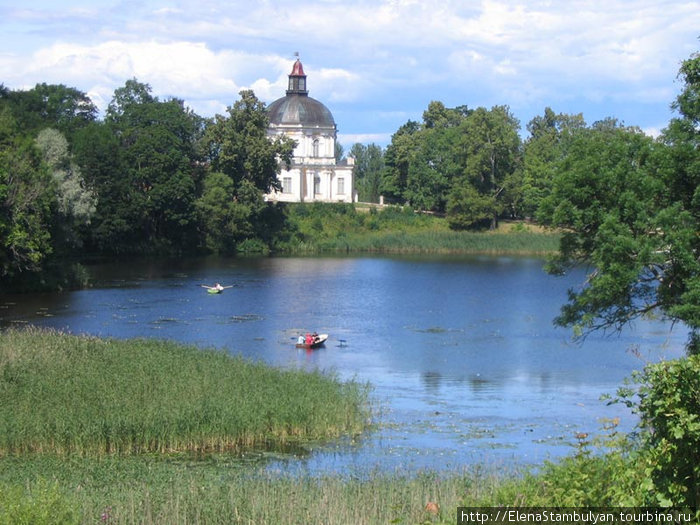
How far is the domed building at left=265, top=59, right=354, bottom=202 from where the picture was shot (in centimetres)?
10912

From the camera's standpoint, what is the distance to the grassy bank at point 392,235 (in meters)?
87.4

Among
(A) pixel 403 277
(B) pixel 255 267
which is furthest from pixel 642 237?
(B) pixel 255 267

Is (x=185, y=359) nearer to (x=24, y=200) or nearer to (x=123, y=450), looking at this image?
(x=123, y=450)

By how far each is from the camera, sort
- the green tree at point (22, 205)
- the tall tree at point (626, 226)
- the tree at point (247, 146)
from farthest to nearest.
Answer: the tree at point (247, 146) < the green tree at point (22, 205) < the tall tree at point (626, 226)

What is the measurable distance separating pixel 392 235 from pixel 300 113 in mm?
25880

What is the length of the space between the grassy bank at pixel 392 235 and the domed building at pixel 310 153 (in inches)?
397

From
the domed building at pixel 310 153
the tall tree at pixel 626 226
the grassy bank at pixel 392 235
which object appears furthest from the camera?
the domed building at pixel 310 153

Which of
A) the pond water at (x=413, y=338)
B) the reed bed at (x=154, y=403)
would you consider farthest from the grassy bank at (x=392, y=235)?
the reed bed at (x=154, y=403)

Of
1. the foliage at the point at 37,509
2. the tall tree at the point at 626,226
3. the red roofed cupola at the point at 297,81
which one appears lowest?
Result: the foliage at the point at 37,509

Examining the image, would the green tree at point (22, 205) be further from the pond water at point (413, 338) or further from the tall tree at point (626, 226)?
the tall tree at point (626, 226)

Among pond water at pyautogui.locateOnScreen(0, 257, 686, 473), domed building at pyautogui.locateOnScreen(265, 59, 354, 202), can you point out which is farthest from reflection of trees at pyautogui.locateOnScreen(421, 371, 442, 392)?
domed building at pyautogui.locateOnScreen(265, 59, 354, 202)

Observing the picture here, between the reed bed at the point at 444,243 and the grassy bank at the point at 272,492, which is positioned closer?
the grassy bank at the point at 272,492

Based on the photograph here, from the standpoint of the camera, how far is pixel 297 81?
11238cm

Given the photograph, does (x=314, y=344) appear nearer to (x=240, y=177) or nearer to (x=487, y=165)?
(x=240, y=177)
